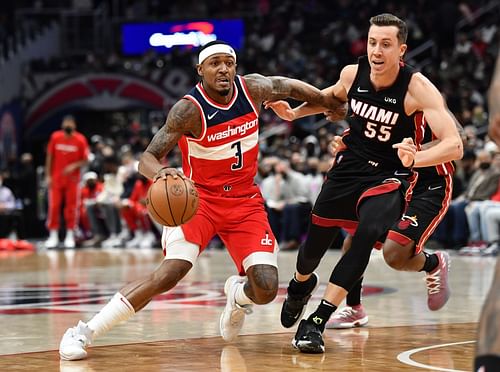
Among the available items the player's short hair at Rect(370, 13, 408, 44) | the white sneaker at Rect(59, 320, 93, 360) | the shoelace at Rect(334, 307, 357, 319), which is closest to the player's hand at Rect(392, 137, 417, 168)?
the player's short hair at Rect(370, 13, 408, 44)

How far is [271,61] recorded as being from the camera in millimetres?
25875

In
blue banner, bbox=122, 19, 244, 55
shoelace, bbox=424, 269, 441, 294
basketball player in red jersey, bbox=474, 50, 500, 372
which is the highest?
blue banner, bbox=122, 19, 244, 55

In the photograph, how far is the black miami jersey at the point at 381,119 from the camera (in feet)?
22.4

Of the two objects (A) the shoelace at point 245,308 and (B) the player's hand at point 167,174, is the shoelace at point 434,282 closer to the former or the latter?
(A) the shoelace at point 245,308

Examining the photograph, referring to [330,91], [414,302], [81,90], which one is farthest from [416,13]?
[330,91]

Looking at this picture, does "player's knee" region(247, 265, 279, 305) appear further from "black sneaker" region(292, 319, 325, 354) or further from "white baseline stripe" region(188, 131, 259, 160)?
"white baseline stripe" region(188, 131, 259, 160)

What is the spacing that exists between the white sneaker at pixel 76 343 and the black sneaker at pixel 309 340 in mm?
1243

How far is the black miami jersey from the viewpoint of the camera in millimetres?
6824

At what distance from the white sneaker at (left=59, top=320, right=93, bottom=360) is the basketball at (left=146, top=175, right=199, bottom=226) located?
80 cm

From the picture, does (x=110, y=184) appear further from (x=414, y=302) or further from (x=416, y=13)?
(x=414, y=302)

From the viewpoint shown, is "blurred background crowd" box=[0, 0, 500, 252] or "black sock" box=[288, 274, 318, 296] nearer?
"black sock" box=[288, 274, 318, 296]

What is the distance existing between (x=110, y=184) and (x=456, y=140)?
13.8 metres

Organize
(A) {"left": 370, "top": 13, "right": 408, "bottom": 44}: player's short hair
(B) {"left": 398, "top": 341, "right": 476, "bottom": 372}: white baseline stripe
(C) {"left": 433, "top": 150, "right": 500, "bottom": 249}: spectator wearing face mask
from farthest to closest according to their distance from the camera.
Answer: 1. (C) {"left": 433, "top": 150, "right": 500, "bottom": 249}: spectator wearing face mask
2. (A) {"left": 370, "top": 13, "right": 408, "bottom": 44}: player's short hair
3. (B) {"left": 398, "top": 341, "right": 476, "bottom": 372}: white baseline stripe

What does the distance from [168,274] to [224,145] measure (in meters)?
0.91
